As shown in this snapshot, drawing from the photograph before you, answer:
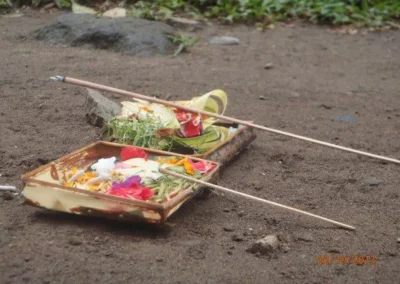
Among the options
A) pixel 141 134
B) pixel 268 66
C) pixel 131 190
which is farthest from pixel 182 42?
pixel 131 190

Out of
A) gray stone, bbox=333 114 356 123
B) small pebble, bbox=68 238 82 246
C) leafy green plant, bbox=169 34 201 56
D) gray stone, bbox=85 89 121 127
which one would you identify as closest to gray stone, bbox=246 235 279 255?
small pebble, bbox=68 238 82 246

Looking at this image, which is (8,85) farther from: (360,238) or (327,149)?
(360,238)

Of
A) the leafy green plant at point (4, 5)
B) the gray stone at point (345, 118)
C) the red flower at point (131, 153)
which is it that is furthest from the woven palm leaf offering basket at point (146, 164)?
the leafy green plant at point (4, 5)

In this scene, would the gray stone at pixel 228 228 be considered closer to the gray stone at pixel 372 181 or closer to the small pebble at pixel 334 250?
the small pebble at pixel 334 250

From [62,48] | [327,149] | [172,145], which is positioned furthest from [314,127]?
[62,48]

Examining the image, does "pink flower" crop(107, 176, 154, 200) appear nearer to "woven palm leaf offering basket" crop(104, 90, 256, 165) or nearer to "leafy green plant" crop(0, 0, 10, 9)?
"woven palm leaf offering basket" crop(104, 90, 256, 165)

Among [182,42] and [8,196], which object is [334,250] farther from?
[182,42]
